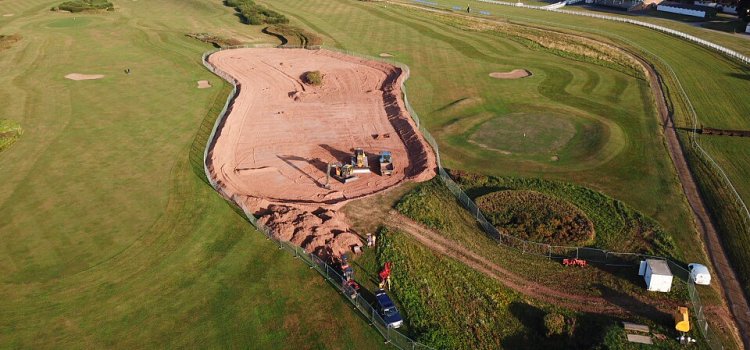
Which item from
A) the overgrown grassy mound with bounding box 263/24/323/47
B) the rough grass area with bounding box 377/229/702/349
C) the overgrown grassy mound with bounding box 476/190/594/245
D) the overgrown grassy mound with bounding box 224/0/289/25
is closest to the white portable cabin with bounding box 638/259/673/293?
the rough grass area with bounding box 377/229/702/349

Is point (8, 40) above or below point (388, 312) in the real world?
above

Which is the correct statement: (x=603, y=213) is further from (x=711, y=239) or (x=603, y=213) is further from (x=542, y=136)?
(x=542, y=136)

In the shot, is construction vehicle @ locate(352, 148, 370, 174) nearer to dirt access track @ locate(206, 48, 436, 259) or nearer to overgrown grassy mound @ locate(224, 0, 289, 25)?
dirt access track @ locate(206, 48, 436, 259)

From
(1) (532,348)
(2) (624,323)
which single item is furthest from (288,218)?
(2) (624,323)

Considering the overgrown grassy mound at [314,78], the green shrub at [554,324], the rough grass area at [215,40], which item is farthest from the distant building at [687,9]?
the green shrub at [554,324]

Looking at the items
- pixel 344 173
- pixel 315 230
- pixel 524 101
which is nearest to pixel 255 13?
pixel 524 101

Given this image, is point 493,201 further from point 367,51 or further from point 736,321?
point 367,51
